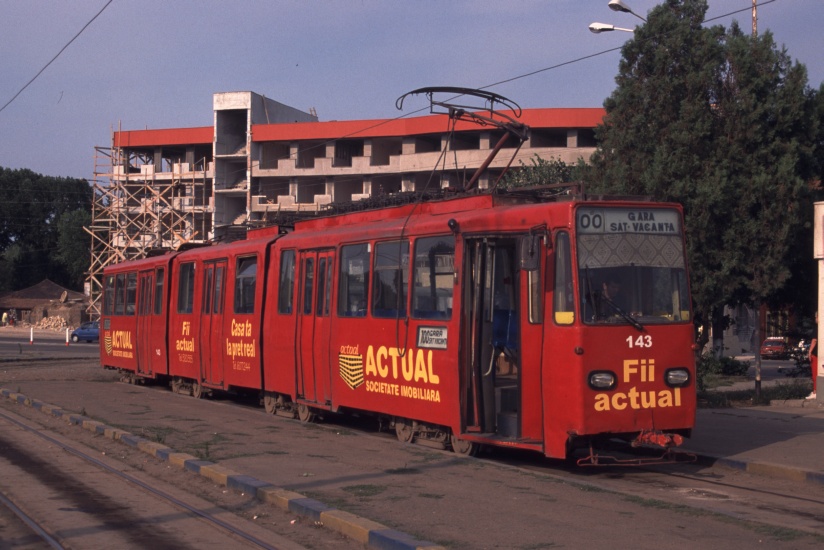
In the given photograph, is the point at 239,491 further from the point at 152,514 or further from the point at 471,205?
the point at 471,205

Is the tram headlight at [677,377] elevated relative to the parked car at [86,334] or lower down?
elevated

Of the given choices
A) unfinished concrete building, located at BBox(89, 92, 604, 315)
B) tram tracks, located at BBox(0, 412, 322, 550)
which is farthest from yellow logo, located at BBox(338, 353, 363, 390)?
unfinished concrete building, located at BBox(89, 92, 604, 315)

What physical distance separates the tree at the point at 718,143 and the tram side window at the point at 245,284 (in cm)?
916

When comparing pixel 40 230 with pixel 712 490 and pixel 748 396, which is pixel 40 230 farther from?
pixel 712 490

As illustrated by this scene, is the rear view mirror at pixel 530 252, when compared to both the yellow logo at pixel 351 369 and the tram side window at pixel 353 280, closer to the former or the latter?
the tram side window at pixel 353 280

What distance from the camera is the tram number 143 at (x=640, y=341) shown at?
9977 millimetres

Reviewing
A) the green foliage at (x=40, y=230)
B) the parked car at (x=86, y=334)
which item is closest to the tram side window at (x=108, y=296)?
the parked car at (x=86, y=334)

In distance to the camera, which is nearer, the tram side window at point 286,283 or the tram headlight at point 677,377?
the tram headlight at point 677,377

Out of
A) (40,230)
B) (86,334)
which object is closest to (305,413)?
(86,334)

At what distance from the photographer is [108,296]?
26.7m

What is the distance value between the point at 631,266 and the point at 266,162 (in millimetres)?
52142

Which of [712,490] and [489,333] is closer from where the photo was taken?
[712,490]

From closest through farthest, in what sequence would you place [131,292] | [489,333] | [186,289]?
1. [489,333]
2. [186,289]
3. [131,292]

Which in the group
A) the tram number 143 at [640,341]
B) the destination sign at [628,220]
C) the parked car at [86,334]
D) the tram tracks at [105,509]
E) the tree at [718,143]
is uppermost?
the tree at [718,143]
